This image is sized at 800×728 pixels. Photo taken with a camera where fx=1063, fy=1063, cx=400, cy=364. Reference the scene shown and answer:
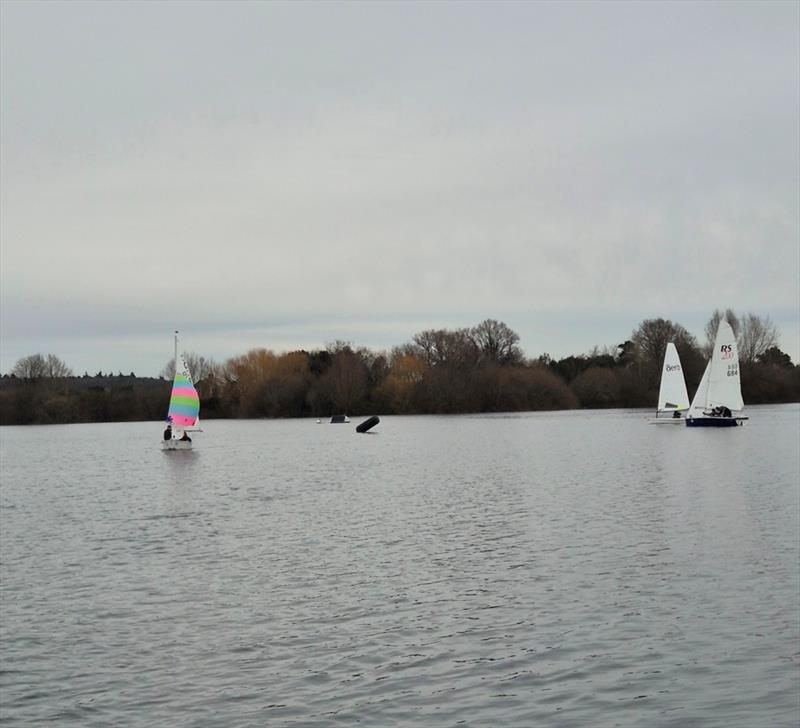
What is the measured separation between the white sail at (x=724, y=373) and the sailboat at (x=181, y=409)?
1273 inches

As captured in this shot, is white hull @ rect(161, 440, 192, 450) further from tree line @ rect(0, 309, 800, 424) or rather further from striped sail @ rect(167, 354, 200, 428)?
tree line @ rect(0, 309, 800, 424)

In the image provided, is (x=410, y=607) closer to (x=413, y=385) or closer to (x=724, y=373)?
(x=724, y=373)

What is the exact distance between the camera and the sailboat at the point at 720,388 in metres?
67.0

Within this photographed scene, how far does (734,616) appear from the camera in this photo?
1423 cm

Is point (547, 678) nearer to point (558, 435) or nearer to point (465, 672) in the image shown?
point (465, 672)

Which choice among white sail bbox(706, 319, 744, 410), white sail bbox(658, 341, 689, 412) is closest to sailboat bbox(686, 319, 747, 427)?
white sail bbox(706, 319, 744, 410)

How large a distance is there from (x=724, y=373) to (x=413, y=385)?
64.6 m

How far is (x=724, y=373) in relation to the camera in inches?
2667

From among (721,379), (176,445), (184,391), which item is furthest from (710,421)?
(176,445)

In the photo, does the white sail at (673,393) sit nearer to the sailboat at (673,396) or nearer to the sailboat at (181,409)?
the sailboat at (673,396)

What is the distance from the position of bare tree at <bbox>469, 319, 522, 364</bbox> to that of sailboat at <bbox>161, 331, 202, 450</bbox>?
273ft

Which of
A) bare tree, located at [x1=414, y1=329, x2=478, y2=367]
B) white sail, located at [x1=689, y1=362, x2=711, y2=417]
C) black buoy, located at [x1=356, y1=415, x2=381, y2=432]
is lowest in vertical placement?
black buoy, located at [x1=356, y1=415, x2=381, y2=432]

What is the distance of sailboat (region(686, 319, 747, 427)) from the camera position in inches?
2638

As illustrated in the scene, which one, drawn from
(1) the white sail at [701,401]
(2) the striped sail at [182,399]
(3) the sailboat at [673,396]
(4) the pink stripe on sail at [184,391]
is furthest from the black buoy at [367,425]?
(1) the white sail at [701,401]
